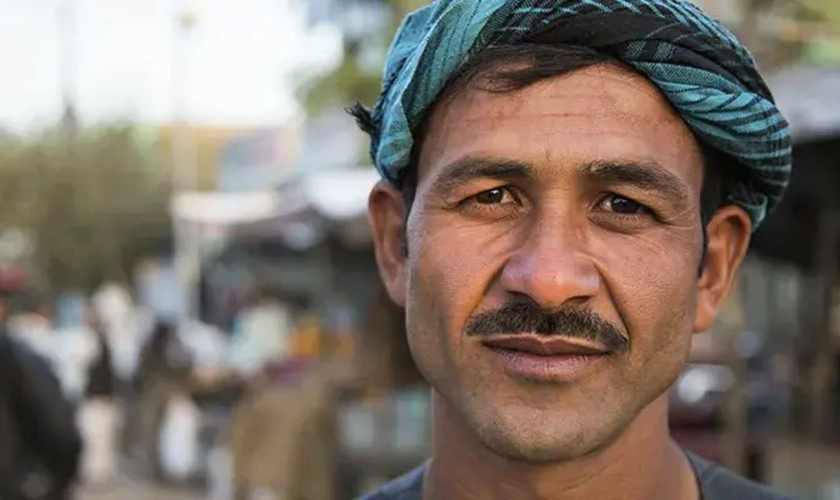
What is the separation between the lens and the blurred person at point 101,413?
13.8 metres

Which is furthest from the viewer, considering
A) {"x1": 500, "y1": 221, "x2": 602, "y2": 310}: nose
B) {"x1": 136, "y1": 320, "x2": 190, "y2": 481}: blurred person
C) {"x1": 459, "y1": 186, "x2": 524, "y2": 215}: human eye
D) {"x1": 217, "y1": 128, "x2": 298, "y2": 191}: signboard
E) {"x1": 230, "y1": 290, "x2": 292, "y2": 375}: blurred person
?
{"x1": 217, "y1": 128, "x2": 298, "y2": 191}: signboard

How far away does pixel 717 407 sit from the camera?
31.1ft

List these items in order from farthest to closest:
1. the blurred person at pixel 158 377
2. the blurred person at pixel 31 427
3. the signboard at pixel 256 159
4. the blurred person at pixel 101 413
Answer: the signboard at pixel 256 159 < the blurred person at pixel 101 413 < the blurred person at pixel 158 377 < the blurred person at pixel 31 427

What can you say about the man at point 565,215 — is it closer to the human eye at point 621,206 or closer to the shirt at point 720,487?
the human eye at point 621,206

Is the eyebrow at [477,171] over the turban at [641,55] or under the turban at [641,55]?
under

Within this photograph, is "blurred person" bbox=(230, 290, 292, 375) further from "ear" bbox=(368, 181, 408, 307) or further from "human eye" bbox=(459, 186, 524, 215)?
"human eye" bbox=(459, 186, 524, 215)

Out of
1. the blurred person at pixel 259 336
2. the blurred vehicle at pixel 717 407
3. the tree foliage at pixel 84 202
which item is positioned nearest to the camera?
the blurred vehicle at pixel 717 407

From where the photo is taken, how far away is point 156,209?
4159 cm

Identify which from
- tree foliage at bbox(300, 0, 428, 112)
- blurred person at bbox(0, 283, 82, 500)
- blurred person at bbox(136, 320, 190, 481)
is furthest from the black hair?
tree foliage at bbox(300, 0, 428, 112)

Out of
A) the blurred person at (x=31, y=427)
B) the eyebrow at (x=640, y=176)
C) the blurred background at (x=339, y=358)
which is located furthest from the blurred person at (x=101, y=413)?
the eyebrow at (x=640, y=176)

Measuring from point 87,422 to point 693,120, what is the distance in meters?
14.7

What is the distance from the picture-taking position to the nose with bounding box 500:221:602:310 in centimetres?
167

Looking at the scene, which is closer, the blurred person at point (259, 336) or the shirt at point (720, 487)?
the shirt at point (720, 487)

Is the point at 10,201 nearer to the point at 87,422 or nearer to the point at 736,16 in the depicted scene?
the point at 87,422
